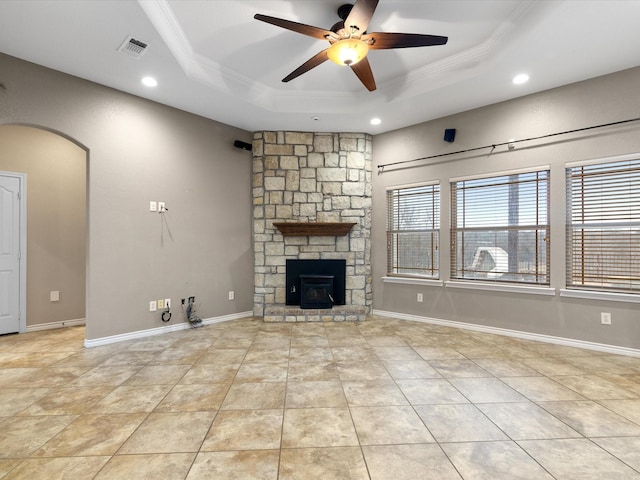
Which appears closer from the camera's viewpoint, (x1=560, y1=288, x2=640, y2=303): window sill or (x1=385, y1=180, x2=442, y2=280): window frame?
(x1=560, y1=288, x2=640, y2=303): window sill

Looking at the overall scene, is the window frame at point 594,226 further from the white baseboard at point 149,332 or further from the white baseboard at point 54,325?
the white baseboard at point 54,325

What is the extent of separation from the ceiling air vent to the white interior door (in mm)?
2473

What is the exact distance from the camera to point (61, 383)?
2.63m

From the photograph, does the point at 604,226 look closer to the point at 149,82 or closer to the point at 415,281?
the point at 415,281

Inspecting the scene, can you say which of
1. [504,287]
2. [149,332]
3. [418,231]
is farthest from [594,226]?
[149,332]

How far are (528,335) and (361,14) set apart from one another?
382 centimetres

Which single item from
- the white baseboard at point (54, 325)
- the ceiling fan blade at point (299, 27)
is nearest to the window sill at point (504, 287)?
the ceiling fan blade at point (299, 27)

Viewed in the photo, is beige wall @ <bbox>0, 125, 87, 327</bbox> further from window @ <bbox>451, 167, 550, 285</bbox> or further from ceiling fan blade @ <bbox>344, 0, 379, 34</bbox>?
window @ <bbox>451, 167, 550, 285</bbox>

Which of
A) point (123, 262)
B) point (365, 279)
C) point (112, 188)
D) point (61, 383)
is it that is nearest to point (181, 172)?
point (112, 188)

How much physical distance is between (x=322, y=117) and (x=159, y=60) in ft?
6.91

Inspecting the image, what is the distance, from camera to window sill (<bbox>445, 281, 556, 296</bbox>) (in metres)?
3.71

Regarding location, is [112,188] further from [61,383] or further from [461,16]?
[461,16]

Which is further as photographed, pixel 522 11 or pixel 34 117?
pixel 34 117

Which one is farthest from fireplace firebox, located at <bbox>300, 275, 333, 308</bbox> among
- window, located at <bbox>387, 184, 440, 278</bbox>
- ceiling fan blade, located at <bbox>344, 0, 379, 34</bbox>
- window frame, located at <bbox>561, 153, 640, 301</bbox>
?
ceiling fan blade, located at <bbox>344, 0, 379, 34</bbox>
